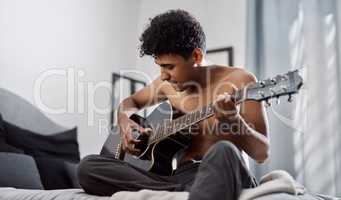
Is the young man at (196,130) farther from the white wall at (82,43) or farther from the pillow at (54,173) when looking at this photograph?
the white wall at (82,43)

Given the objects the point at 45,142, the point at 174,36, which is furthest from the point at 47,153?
the point at 174,36

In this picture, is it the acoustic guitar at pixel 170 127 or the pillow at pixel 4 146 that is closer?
the acoustic guitar at pixel 170 127

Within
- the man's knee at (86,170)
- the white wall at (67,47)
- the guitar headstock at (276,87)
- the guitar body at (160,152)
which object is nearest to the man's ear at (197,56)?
the guitar body at (160,152)

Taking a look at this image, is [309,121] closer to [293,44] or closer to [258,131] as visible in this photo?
[293,44]

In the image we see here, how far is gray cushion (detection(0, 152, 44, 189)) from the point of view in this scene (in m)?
1.73

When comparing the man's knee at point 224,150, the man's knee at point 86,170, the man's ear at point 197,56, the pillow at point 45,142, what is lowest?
the pillow at point 45,142

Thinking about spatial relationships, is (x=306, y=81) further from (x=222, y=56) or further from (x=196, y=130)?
(x=196, y=130)

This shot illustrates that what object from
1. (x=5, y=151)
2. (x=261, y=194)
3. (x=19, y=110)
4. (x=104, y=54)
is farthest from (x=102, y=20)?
(x=261, y=194)

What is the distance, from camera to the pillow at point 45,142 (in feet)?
6.52

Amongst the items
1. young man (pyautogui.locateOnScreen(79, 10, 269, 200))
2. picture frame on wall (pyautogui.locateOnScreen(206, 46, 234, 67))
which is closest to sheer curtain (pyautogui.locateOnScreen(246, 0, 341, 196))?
picture frame on wall (pyautogui.locateOnScreen(206, 46, 234, 67))

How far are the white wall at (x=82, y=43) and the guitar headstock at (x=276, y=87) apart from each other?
1446mm

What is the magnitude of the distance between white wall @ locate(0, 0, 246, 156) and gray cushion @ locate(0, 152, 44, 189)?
481 millimetres

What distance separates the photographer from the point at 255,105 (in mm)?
1286

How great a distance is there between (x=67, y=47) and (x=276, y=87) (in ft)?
5.45
